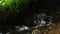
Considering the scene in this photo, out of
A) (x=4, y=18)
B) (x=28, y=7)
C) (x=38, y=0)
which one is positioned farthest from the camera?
(x=38, y=0)

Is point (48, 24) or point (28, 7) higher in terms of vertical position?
point (28, 7)

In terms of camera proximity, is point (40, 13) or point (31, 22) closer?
point (31, 22)

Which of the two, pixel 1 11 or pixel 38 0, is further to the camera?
pixel 38 0

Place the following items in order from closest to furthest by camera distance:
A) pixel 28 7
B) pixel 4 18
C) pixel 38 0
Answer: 1. pixel 4 18
2. pixel 28 7
3. pixel 38 0

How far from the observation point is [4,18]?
510cm

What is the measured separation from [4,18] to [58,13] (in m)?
1.90

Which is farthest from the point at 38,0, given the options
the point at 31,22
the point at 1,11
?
the point at 1,11

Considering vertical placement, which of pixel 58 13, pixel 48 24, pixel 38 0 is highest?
pixel 38 0

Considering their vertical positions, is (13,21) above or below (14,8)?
below

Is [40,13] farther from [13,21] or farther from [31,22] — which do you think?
[13,21]

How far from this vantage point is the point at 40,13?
573 cm

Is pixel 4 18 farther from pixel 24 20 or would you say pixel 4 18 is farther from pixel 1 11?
pixel 24 20

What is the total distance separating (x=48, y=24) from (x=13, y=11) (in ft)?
3.80

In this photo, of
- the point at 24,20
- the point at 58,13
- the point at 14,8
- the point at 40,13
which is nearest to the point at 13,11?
the point at 14,8
